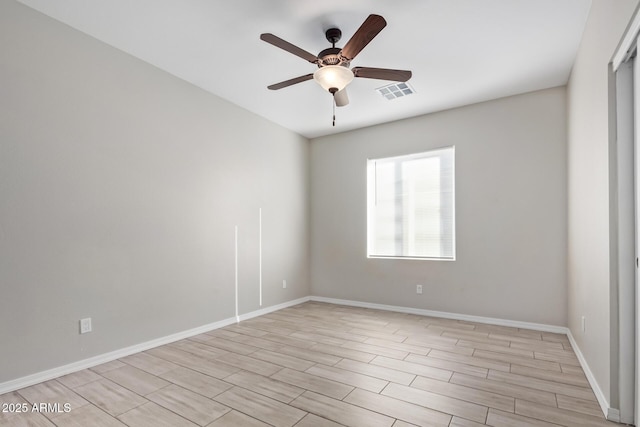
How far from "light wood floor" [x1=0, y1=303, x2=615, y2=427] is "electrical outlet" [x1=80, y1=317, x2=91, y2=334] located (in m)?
0.33

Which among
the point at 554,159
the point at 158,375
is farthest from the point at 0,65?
the point at 554,159

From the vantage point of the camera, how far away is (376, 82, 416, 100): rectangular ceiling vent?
12.2 ft

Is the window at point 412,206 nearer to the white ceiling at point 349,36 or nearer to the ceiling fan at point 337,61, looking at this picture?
the white ceiling at point 349,36

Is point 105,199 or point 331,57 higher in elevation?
point 331,57

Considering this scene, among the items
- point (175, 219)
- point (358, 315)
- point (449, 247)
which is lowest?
point (358, 315)

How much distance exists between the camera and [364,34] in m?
2.23

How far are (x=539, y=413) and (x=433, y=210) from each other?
2863mm

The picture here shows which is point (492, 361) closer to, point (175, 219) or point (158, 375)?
point (158, 375)

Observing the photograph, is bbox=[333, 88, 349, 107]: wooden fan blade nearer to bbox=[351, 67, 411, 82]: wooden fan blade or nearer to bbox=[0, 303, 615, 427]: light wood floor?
bbox=[351, 67, 411, 82]: wooden fan blade

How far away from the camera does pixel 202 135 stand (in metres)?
3.84

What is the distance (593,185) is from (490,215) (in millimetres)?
1693

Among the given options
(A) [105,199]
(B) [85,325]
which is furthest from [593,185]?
(B) [85,325]

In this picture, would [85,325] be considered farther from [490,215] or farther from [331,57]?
[490,215]

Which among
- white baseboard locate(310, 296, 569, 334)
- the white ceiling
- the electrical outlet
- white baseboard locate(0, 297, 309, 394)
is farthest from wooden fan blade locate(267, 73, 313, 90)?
white baseboard locate(310, 296, 569, 334)
